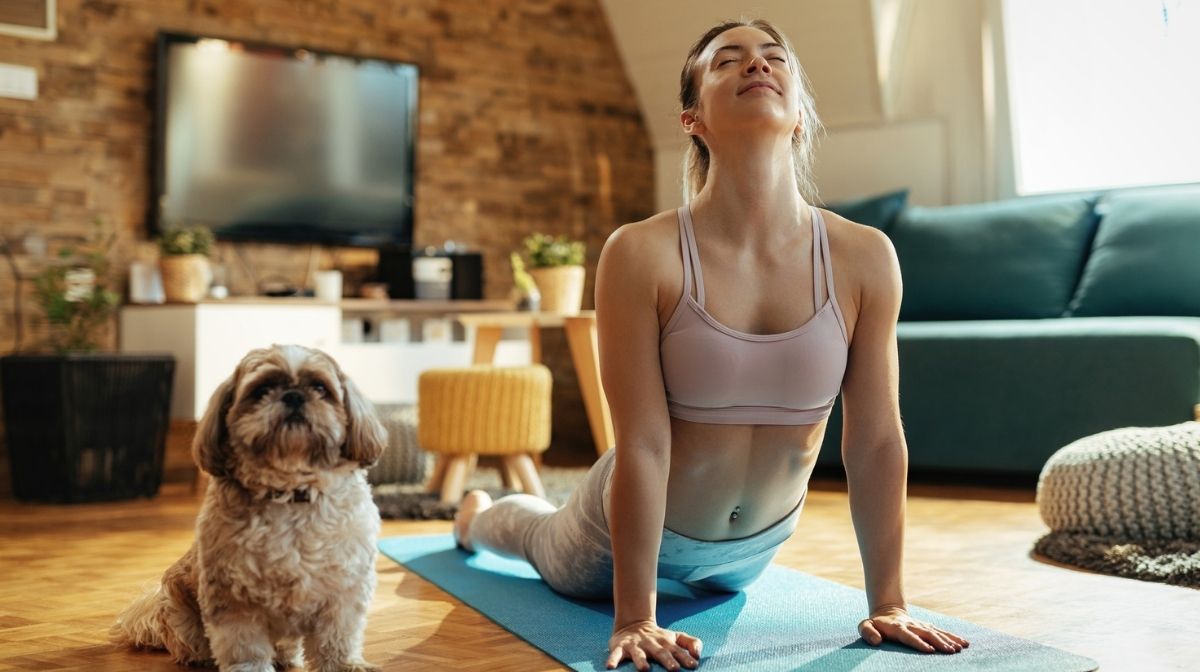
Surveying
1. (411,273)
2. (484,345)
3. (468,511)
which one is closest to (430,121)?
(411,273)

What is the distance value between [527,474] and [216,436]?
93.6 inches

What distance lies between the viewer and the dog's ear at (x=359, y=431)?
5.35ft

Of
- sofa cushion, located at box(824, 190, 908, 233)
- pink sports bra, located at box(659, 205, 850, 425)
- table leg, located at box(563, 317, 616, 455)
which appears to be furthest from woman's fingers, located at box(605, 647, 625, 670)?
sofa cushion, located at box(824, 190, 908, 233)

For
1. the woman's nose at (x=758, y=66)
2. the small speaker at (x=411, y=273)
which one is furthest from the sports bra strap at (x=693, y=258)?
the small speaker at (x=411, y=273)

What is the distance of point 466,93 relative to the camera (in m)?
5.81

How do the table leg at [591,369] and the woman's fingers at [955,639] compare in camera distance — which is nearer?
the woman's fingers at [955,639]

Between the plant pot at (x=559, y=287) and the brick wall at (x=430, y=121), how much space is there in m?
1.42

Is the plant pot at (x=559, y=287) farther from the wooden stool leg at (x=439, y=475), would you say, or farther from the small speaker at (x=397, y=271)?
the small speaker at (x=397, y=271)

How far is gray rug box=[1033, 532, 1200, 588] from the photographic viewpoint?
2.46 metres

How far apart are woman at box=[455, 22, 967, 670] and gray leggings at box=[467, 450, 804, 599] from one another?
57mm

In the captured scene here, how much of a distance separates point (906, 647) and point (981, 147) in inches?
159

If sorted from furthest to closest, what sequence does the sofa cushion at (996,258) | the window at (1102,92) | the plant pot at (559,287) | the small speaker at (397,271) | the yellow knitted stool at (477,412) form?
the small speaker at (397,271) → the window at (1102,92) → the sofa cushion at (996,258) → the plant pot at (559,287) → the yellow knitted stool at (477,412)

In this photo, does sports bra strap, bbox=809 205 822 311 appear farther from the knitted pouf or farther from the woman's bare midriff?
the knitted pouf

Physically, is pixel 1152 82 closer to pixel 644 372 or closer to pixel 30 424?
pixel 644 372
